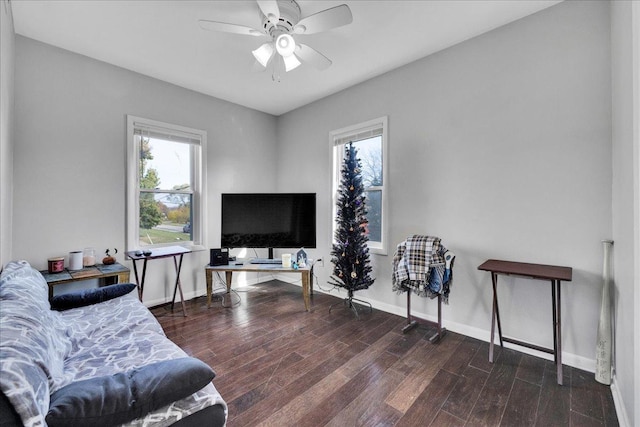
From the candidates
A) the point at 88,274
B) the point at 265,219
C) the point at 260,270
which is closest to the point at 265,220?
the point at 265,219

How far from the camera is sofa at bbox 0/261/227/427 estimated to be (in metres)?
0.93

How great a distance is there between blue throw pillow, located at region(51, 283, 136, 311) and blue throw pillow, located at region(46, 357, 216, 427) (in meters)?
1.53

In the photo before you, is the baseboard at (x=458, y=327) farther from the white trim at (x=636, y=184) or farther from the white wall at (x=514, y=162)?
the white trim at (x=636, y=184)

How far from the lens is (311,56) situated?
95.5 inches

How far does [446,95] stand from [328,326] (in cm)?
273

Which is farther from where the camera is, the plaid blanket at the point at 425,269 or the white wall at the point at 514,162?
the plaid blanket at the point at 425,269

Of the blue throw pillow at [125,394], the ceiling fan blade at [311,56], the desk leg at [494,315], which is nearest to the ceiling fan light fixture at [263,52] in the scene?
the ceiling fan blade at [311,56]

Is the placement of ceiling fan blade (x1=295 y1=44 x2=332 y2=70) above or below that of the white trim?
above

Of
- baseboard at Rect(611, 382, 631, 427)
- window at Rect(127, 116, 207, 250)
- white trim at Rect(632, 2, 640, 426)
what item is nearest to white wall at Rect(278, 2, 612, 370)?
baseboard at Rect(611, 382, 631, 427)

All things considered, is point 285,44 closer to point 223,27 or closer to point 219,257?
point 223,27

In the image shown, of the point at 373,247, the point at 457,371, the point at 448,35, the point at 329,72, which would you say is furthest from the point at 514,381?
the point at 329,72

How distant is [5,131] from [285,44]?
228 centimetres

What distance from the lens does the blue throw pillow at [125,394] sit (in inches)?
39.1

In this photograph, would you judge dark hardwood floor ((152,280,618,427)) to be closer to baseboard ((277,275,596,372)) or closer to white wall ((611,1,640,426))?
baseboard ((277,275,596,372))
